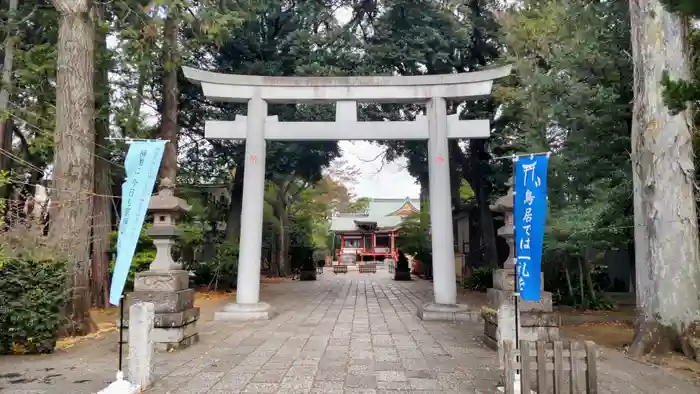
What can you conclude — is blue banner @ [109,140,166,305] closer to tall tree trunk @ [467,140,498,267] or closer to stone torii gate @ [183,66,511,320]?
stone torii gate @ [183,66,511,320]

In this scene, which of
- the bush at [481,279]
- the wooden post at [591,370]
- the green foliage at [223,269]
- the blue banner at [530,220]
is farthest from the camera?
the bush at [481,279]

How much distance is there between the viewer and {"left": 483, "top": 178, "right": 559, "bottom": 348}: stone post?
612cm

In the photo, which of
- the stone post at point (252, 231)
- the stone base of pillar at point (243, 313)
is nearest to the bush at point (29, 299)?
the stone base of pillar at point (243, 313)

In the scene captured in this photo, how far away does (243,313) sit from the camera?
9680 millimetres

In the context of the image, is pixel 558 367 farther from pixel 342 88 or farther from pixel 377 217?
pixel 377 217

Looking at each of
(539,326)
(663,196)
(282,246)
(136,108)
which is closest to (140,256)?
(136,108)

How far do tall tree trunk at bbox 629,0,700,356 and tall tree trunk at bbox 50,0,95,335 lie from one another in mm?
8861

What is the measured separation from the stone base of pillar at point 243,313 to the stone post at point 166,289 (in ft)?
7.46

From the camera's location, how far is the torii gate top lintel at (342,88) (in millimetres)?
10227

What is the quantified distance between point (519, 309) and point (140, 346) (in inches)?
180

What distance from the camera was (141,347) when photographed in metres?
4.95

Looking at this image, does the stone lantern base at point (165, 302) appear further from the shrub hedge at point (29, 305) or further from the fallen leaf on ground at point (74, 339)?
the fallen leaf on ground at point (74, 339)

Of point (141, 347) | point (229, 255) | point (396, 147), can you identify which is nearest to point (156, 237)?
point (141, 347)

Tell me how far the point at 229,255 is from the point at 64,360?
10130 mm
